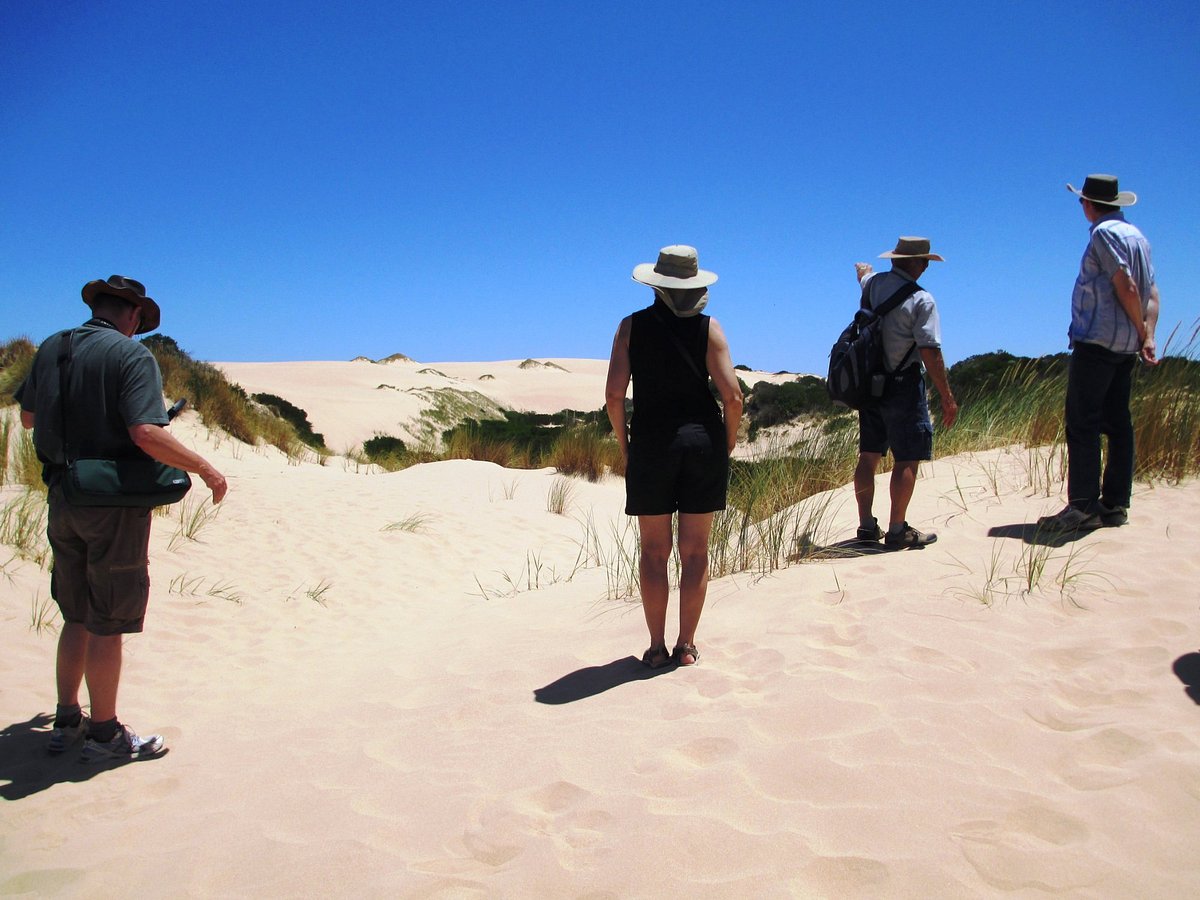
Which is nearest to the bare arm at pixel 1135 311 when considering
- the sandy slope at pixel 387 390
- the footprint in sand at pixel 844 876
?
the footprint in sand at pixel 844 876

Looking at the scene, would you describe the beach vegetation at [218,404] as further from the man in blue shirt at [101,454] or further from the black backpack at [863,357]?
the black backpack at [863,357]

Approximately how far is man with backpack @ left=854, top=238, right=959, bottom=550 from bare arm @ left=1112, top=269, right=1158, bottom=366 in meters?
0.93

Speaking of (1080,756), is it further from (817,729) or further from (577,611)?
(577,611)

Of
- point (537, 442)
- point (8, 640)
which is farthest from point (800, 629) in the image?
point (537, 442)

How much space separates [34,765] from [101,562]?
0.95 m

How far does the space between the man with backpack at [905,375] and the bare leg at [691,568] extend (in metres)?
1.87

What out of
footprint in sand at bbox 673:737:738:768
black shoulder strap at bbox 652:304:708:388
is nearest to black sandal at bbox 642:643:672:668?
footprint in sand at bbox 673:737:738:768

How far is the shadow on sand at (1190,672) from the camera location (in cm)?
303

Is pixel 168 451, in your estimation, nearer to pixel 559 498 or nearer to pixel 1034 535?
pixel 1034 535

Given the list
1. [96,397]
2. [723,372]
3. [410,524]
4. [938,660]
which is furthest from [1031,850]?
[410,524]

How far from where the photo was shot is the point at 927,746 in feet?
9.16

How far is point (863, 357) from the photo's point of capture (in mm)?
5125

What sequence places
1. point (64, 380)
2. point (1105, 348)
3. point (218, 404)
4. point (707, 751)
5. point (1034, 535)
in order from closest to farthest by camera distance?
point (707, 751), point (64, 380), point (1105, 348), point (1034, 535), point (218, 404)

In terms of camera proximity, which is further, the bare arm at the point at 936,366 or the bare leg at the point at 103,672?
the bare arm at the point at 936,366
